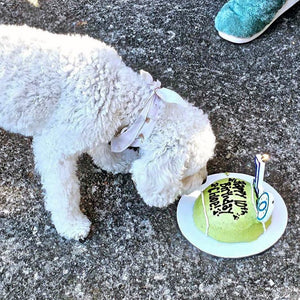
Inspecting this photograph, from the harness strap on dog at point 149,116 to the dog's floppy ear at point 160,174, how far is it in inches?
3.8

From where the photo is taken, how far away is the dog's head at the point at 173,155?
1896 mm

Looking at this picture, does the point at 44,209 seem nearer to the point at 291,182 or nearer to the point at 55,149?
the point at 55,149

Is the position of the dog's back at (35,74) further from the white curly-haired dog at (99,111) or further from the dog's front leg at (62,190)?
the dog's front leg at (62,190)

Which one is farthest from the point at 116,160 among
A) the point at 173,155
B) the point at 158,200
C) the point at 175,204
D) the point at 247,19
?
the point at 247,19

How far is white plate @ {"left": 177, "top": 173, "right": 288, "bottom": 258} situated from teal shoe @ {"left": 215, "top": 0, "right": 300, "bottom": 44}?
131 centimetres

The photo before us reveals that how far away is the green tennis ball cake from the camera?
84.7 inches

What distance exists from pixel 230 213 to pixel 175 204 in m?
0.39

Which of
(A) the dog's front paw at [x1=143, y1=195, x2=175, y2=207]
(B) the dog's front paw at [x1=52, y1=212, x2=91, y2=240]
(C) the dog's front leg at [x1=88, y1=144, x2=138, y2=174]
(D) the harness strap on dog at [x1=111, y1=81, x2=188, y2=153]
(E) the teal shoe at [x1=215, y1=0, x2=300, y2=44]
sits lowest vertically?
(B) the dog's front paw at [x1=52, y1=212, x2=91, y2=240]

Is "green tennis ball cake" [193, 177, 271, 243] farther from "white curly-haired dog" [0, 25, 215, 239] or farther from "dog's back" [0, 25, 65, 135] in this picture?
"dog's back" [0, 25, 65, 135]

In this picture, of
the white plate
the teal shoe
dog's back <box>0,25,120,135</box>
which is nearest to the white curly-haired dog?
dog's back <box>0,25,120,135</box>

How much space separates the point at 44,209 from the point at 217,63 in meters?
1.65

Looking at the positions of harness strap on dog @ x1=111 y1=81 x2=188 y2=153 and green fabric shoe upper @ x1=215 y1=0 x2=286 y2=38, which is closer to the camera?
harness strap on dog @ x1=111 y1=81 x2=188 y2=153

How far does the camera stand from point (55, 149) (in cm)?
208

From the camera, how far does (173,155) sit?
189cm
